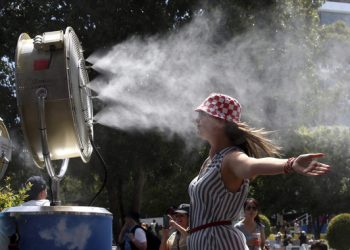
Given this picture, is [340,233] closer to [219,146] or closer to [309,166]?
[219,146]

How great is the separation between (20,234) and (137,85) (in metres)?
9.66

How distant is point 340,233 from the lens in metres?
23.3

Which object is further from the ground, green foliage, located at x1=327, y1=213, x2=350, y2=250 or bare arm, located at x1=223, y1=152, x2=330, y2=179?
bare arm, located at x1=223, y1=152, x2=330, y2=179

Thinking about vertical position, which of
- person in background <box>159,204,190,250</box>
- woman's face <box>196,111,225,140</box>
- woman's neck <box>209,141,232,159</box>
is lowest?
person in background <box>159,204,190,250</box>

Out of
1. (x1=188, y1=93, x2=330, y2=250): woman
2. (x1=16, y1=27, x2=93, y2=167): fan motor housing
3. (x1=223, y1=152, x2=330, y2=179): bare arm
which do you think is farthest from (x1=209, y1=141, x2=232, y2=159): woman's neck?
(x1=16, y1=27, x2=93, y2=167): fan motor housing

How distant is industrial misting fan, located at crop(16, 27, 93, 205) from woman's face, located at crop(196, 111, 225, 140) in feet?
2.79

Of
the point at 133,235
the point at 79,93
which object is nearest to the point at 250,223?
the point at 133,235

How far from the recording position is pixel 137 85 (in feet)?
44.2

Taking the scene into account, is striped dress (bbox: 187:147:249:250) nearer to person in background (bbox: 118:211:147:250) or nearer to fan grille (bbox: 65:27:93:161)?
fan grille (bbox: 65:27:93:161)

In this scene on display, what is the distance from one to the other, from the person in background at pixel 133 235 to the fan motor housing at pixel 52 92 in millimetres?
4689

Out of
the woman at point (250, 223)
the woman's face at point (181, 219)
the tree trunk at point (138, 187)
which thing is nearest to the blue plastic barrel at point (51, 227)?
the woman's face at point (181, 219)

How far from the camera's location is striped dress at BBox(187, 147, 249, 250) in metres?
3.52

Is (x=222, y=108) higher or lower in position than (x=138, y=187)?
higher

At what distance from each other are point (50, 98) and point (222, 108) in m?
1.06
